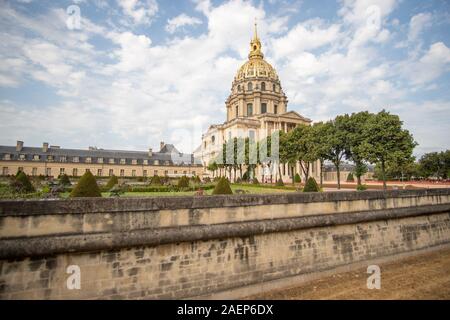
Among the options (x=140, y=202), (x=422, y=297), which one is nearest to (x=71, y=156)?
(x=140, y=202)

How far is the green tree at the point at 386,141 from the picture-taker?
80.2ft

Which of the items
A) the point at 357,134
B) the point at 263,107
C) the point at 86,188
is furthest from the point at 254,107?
the point at 86,188

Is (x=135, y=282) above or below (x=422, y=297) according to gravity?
above

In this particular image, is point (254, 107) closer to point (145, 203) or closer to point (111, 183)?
point (111, 183)

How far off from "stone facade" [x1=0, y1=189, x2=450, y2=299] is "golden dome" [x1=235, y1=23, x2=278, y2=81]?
65.6 meters

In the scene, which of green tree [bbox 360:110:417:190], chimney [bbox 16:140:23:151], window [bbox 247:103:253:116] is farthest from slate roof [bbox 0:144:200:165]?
green tree [bbox 360:110:417:190]

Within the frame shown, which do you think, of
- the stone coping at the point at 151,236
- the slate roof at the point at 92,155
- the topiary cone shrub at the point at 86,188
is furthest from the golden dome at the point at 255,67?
the stone coping at the point at 151,236

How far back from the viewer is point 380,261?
381 inches

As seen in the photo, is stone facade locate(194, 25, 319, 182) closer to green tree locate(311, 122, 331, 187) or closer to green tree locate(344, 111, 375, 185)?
green tree locate(311, 122, 331, 187)

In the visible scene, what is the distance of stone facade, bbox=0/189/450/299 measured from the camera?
5043 millimetres
